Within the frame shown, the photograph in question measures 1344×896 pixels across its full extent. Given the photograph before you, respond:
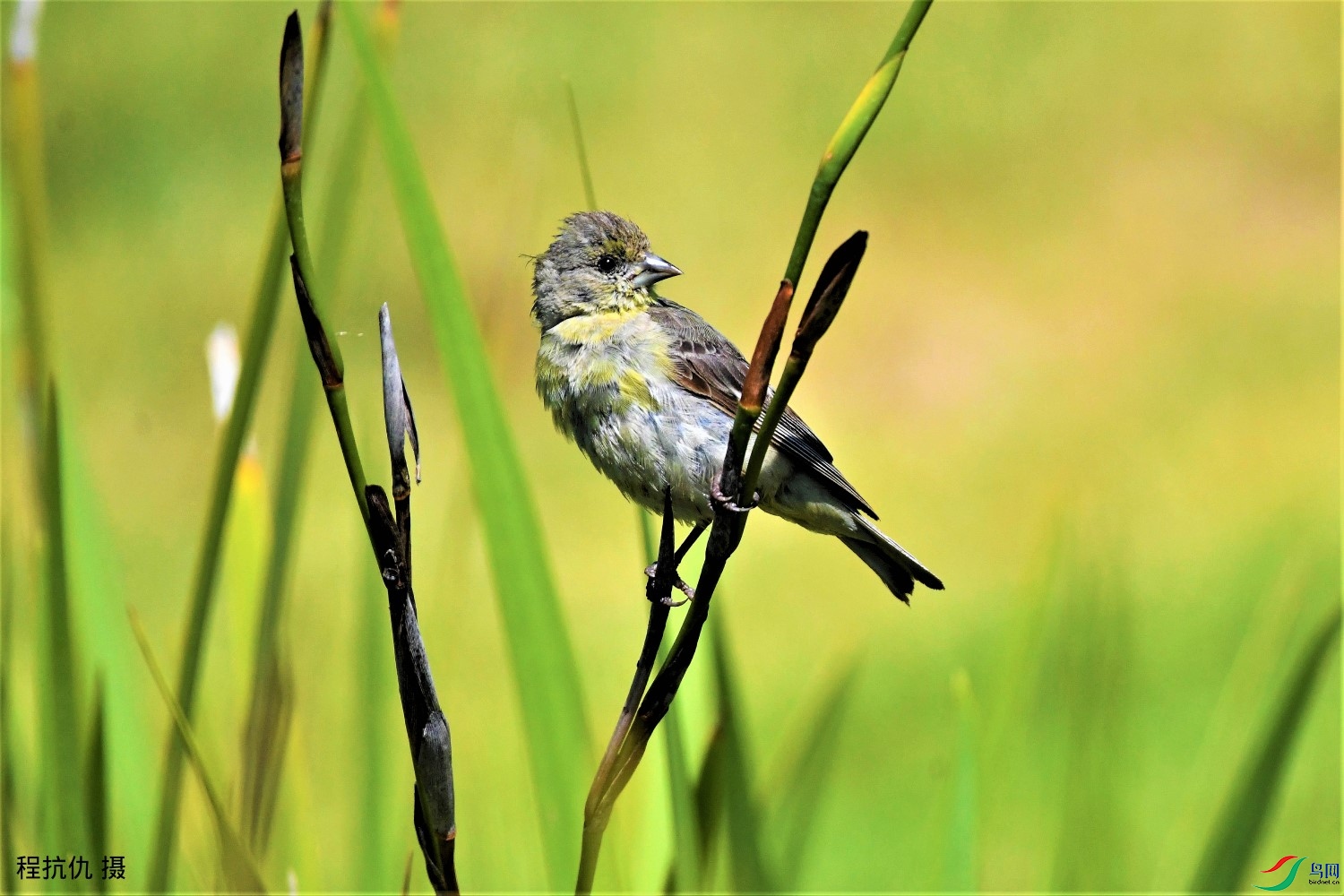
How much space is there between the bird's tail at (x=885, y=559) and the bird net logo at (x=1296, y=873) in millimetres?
537

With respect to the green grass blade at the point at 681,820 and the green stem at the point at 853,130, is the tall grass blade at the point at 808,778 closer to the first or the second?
the green grass blade at the point at 681,820

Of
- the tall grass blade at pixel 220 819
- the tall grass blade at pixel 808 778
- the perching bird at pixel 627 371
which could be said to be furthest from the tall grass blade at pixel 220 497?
the tall grass blade at pixel 808 778

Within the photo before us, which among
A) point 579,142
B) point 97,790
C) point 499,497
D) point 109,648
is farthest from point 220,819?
point 579,142

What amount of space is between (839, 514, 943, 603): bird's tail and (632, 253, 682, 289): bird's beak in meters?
0.38

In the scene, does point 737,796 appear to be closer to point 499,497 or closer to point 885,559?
point 499,497

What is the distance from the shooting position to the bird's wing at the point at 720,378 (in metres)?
1.33

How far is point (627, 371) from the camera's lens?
4.14 ft

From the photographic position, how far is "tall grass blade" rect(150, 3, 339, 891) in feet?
2.61

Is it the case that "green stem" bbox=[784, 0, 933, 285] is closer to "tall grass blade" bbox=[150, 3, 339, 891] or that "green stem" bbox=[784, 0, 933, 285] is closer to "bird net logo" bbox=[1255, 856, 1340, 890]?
"tall grass blade" bbox=[150, 3, 339, 891]

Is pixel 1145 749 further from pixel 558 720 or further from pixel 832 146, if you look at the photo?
pixel 832 146

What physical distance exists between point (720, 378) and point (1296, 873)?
0.94 m

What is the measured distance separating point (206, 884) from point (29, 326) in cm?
58

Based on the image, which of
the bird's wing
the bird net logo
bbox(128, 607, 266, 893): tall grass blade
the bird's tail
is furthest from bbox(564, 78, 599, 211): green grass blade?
the bird net logo

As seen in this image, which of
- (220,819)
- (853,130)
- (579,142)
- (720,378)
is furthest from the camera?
(720,378)
